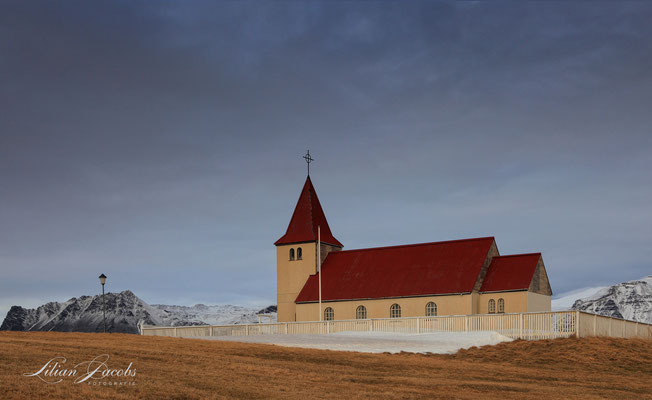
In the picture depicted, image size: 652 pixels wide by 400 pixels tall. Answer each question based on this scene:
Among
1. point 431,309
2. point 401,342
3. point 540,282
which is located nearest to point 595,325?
point 401,342

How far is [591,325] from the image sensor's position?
37.7m

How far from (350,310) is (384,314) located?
117 inches

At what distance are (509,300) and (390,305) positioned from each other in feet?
29.5

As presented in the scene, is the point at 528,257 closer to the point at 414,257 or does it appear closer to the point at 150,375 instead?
the point at 414,257

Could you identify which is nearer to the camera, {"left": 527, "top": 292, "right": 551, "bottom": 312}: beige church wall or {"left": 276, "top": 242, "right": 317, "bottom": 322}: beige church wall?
Answer: {"left": 527, "top": 292, "right": 551, "bottom": 312}: beige church wall

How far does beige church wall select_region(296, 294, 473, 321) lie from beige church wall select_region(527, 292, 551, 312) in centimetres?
415

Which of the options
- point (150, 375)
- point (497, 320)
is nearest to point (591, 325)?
point (497, 320)

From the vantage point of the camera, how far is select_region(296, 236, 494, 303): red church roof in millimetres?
53406

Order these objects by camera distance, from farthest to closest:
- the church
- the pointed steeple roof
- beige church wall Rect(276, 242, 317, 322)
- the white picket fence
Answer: the pointed steeple roof, beige church wall Rect(276, 242, 317, 322), the church, the white picket fence

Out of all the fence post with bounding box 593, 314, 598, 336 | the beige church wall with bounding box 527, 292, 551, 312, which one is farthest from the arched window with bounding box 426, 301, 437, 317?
the fence post with bounding box 593, 314, 598, 336

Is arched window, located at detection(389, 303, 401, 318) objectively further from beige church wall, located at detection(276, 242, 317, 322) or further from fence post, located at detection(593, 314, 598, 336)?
fence post, located at detection(593, 314, 598, 336)

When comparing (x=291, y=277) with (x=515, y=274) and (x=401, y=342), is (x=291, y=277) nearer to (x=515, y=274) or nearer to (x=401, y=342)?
(x=515, y=274)

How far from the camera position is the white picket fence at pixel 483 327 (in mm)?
37500

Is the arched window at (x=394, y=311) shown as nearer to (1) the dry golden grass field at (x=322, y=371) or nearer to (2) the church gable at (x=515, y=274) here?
(2) the church gable at (x=515, y=274)
